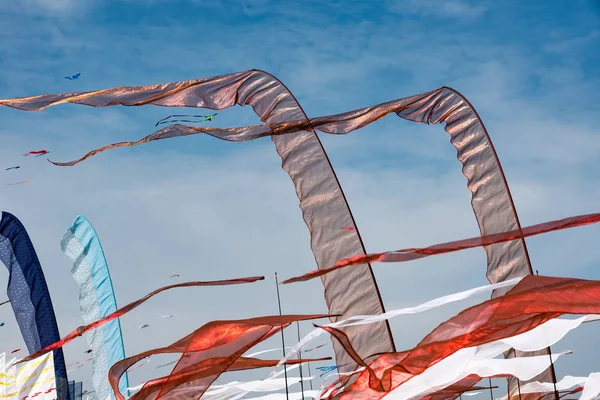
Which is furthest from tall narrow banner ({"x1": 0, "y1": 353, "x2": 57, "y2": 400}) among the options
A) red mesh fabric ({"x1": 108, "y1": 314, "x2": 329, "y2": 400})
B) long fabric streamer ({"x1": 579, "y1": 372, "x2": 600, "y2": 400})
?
long fabric streamer ({"x1": 579, "y1": 372, "x2": 600, "y2": 400})

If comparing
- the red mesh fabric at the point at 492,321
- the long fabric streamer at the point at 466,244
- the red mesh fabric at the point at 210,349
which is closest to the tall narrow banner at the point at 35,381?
the red mesh fabric at the point at 210,349

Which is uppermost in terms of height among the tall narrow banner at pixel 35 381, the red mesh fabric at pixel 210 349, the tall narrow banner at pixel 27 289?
the tall narrow banner at pixel 27 289

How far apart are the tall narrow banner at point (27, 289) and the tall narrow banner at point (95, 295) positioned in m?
1.90

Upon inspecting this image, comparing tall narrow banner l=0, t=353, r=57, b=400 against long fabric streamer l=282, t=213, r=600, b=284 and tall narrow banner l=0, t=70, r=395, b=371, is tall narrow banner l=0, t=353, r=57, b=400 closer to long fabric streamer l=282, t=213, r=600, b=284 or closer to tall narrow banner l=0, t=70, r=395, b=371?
tall narrow banner l=0, t=70, r=395, b=371

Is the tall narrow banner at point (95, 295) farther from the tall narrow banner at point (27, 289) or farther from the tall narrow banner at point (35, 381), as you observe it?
the tall narrow banner at point (35, 381)

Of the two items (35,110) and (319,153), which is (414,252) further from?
(319,153)

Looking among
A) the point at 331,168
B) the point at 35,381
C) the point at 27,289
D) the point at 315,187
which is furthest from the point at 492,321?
the point at 27,289

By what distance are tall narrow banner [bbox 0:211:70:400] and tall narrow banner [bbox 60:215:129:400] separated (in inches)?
74.7

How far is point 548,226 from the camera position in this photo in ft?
28.5

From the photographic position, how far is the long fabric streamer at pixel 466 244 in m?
8.52

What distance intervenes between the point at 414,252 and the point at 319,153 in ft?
26.6

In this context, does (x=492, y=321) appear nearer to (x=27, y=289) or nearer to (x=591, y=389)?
(x=591, y=389)

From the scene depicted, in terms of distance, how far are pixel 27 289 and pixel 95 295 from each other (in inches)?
108

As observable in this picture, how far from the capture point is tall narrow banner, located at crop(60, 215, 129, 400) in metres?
28.6
